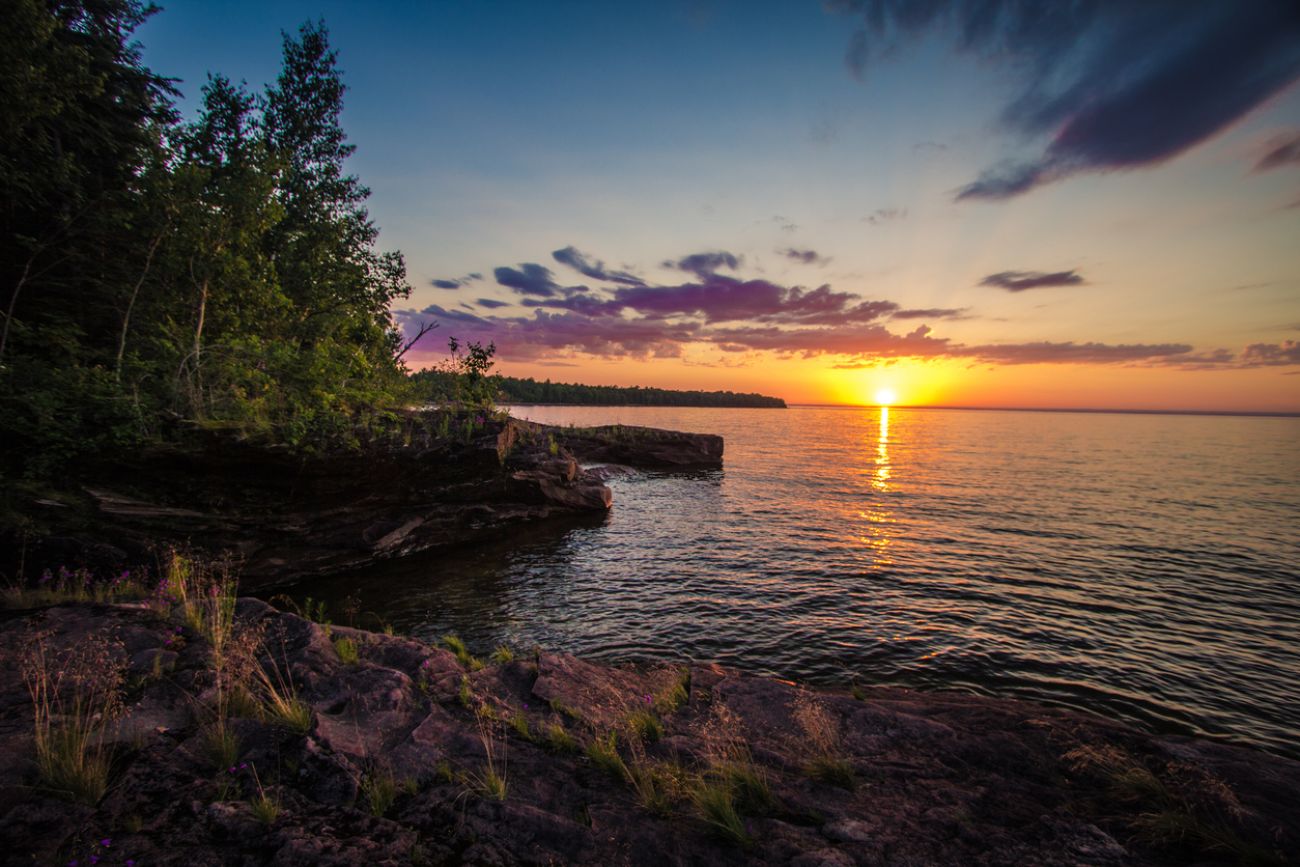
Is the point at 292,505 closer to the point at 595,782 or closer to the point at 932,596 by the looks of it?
the point at 595,782

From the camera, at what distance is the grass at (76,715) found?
4137mm

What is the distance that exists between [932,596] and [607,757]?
43.8 ft

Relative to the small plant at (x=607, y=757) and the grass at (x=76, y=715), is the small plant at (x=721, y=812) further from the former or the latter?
the grass at (x=76, y=715)

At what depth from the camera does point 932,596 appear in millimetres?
14898

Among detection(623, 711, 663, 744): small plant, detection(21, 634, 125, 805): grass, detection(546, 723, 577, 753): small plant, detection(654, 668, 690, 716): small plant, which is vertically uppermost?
detection(21, 634, 125, 805): grass

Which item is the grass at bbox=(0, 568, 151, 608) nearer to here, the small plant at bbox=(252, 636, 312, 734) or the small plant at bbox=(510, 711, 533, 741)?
the small plant at bbox=(252, 636, 312, 734)

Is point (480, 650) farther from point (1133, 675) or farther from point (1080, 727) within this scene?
point (1133, 675)

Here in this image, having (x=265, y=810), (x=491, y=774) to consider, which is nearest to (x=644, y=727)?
(x=491, y=774)

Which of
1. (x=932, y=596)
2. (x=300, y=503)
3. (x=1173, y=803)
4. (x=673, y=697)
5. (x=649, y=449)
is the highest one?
(x=300, y=503)

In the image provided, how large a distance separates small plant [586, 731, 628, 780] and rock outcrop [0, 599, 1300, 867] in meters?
0.03

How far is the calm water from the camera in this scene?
1039 cm

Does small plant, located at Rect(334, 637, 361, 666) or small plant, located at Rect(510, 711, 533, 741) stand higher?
Result: small plant, located at Rect(334, 637, 361, 666)

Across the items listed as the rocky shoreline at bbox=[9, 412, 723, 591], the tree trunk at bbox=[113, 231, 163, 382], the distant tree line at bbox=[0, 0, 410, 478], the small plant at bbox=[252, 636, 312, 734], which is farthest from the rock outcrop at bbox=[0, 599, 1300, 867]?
the tree trunk at bbox=[113, 231, 163, 382]

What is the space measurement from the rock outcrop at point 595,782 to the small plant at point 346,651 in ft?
0.70
